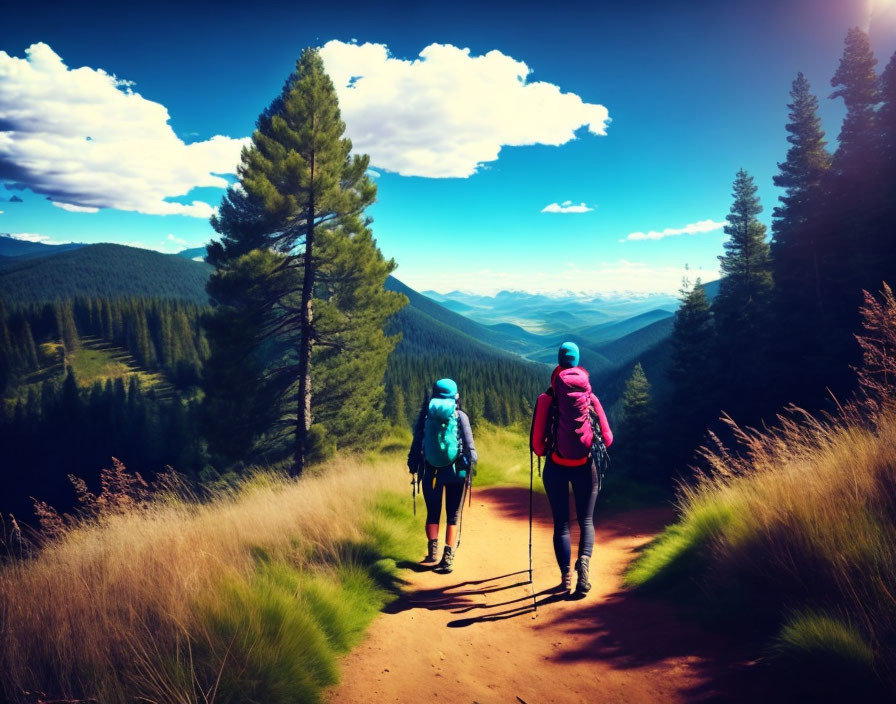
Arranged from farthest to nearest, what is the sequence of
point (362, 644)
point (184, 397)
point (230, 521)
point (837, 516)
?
point (184, 397)
point (230, 521)
point (362, 644)
point (837, 516)

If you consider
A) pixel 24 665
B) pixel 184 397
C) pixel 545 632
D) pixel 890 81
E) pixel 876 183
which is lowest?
pixel 184 397

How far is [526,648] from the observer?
144 inches

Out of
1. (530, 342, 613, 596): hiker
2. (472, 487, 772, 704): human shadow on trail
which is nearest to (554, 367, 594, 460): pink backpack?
(530, 342, 613, 596): hiker

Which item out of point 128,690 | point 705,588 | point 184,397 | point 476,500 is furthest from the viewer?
point 184,397

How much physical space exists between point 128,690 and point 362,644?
170cm

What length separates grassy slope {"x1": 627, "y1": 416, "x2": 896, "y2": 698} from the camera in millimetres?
2520

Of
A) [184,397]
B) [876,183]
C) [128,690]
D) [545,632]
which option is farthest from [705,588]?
[184,397]

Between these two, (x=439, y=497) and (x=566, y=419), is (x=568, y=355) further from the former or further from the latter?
(x=439, y=497)

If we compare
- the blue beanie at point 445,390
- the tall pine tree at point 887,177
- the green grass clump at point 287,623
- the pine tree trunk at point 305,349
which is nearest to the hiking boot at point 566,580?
the green grass clump at point 287,623

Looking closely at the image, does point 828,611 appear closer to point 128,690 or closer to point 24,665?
point 128,690

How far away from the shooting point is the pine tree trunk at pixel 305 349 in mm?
14305

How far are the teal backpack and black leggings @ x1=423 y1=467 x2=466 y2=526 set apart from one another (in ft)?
0.89

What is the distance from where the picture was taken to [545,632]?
12.9 ft

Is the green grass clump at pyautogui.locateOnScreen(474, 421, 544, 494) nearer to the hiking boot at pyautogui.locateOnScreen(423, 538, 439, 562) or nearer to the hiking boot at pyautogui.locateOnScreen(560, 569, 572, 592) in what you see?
the hiking boot at pyautogui.locateOnScreen(423, 538, 439, 562)
